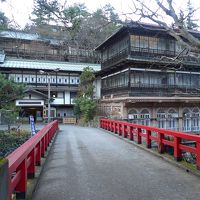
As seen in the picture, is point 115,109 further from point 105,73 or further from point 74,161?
point 74,161

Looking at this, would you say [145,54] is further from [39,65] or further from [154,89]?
[39,65]

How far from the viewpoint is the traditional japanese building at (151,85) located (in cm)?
2836

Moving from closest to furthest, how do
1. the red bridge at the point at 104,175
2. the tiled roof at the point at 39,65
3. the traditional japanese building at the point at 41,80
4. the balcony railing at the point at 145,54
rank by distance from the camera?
the red bridge at the point at 104,175, the balcony railing at the point at 145,54, the traditional japanese building at the point at 41,80, the tiled roof at the point at 39,65

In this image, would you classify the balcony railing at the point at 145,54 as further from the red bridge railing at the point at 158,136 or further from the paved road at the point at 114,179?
the paved road at the point at 114,179

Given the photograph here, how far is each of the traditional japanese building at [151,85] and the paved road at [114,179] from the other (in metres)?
16.4

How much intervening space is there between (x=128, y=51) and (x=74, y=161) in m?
19.7

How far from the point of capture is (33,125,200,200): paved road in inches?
258

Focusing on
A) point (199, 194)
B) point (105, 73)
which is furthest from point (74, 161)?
point (105, 73)

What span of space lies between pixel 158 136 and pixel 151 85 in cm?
1834

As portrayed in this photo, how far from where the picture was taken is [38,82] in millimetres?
44281

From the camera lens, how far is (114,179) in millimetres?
7879

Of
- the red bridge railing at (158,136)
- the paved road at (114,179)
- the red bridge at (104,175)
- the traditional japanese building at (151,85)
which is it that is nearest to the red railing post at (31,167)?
the red bridge at (104,175)

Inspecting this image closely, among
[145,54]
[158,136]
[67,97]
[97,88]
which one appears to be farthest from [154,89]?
[67,97]

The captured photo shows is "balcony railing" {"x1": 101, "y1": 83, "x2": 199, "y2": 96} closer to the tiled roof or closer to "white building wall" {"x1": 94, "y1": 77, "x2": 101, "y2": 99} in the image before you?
"white building wall" {"x1": 94, "y1": 77, "x2": 101, "y2": 99}
